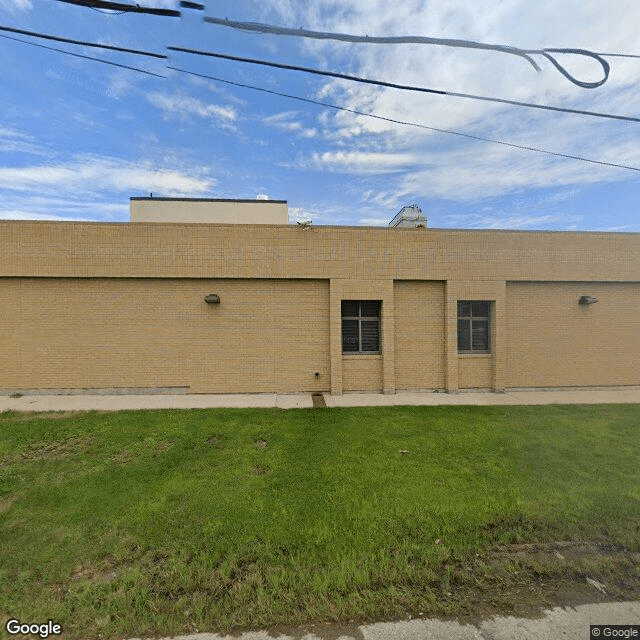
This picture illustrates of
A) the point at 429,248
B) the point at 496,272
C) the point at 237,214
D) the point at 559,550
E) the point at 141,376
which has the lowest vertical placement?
the point at 559,550

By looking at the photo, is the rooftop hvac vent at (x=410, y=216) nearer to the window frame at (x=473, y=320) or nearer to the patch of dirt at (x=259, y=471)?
the window frame at (x=473, y=320)

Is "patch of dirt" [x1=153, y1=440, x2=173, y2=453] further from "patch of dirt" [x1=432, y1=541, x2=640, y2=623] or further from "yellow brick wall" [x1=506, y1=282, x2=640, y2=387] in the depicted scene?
"yellow brick wall" [x1=506, y1=282, x2=640, y2=387]

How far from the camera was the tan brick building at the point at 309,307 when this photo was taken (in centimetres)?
964

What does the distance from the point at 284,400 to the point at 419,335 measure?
455cm

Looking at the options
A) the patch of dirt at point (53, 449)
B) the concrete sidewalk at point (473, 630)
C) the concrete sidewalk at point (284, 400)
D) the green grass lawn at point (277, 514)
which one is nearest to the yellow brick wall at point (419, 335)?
the concrete sidewalk at point (284, 400)

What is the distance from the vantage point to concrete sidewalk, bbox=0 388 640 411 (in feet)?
28.3

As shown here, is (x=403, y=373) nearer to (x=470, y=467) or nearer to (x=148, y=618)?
(x=470, y=467)

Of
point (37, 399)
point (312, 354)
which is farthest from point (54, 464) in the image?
point (312, 354)

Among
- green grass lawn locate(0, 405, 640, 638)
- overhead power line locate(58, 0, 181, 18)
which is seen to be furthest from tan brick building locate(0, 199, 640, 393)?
overhead power line locate(58, 0, 181, 18)

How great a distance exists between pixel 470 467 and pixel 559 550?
1.74 m

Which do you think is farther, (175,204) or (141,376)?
(175,204)

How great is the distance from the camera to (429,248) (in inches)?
400

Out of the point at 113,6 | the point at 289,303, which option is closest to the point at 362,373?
the point at 289,303

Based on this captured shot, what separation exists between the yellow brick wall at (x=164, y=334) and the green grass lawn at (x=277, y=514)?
295cm
